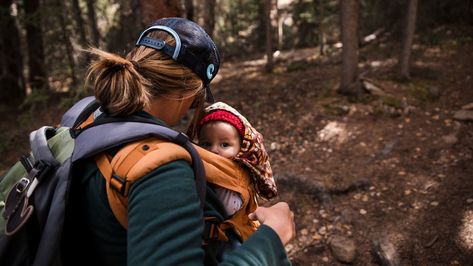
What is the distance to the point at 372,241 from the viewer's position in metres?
4.23

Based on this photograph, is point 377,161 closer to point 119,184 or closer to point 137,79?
point 137,79

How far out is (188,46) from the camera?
146 centimetres

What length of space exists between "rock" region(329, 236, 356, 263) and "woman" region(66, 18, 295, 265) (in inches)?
110

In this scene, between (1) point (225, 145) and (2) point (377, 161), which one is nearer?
(1) point (225, 145)

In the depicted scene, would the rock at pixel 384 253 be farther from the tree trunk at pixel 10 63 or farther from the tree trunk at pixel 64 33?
the tree trunk at pixel 10 63

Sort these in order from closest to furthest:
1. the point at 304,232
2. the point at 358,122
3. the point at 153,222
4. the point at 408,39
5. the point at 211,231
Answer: the point at 153,222, the point at 211,231, the point at 304,232, the point at 358,122, the point at 408,39

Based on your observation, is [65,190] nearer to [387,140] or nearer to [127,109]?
[127,109]

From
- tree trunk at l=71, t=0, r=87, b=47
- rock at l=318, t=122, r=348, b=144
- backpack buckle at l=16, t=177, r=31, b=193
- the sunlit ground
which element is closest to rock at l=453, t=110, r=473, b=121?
rock at l=318, t=122, r=348, b=144

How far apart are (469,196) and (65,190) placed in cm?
488

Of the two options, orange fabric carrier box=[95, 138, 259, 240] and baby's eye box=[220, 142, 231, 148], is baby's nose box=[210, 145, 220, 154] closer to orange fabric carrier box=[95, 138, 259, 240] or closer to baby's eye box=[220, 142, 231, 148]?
baby's eye box=[220, 142, 231, 148]

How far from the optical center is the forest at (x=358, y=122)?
171 inches

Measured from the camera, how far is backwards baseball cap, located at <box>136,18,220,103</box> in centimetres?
144

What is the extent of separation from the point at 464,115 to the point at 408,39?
8.26 ft

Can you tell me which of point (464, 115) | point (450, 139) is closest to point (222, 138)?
point (450, 139)
